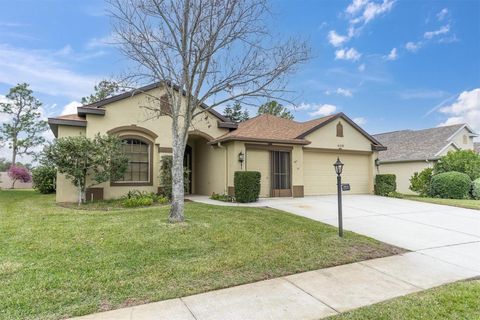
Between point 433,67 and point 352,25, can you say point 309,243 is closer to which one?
point 352,25

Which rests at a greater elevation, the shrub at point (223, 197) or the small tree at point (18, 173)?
the small tree at point (18, 173)

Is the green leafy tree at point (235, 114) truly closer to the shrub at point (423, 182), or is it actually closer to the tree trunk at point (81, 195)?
the shrub at point (423, 182)

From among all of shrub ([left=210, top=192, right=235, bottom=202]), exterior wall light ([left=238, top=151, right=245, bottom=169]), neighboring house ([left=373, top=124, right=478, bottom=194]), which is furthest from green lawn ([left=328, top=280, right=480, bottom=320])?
neighboring house ([left=373, top=124, right=478, bottom=194])

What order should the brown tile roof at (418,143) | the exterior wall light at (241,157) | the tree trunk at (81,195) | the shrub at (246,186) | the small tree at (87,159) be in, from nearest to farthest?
the small tree at (87,159), the tree trunk at (81,195), the shrub at (246,186), the exterior wall light at (241,157), the brown tile roof at (418,143)

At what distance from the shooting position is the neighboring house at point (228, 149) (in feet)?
41.4

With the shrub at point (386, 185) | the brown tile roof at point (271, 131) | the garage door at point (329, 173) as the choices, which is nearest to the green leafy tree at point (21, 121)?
the brown tile roof at point (271, 131)

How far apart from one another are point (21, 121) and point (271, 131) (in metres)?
25.4

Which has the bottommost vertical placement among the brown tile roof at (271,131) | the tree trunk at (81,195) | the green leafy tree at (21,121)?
the tree trunk at (81,195)

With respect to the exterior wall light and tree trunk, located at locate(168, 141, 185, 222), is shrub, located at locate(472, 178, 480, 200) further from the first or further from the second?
tree trunk, located at locate(168, 141, 185, 222)

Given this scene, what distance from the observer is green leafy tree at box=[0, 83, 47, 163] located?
86.3 feet

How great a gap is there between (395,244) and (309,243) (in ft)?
6.68

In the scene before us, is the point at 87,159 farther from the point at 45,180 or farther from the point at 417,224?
the point at 417,224

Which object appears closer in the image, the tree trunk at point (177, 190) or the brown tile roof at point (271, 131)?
the tree trunk at point (177, 190)

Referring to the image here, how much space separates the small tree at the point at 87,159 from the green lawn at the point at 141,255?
109 inches
